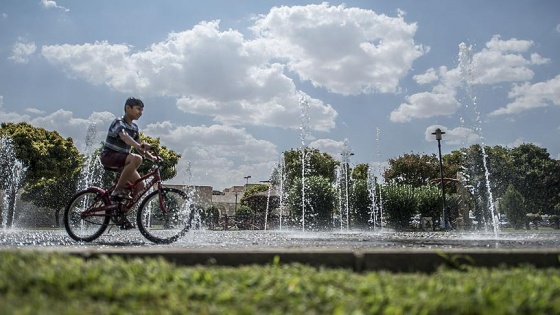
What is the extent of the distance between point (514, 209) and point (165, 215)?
41856 millimetres

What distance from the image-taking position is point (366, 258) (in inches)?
126

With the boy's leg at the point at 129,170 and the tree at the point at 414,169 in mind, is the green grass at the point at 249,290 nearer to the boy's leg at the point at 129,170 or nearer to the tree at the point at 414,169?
the boy's leg at the point at 129,170

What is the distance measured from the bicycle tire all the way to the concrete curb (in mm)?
3738

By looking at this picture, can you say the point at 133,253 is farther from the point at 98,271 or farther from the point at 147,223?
the point at 147,223

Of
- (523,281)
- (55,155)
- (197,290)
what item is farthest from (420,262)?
(55,155)

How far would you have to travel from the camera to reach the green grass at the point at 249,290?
6.73 ft

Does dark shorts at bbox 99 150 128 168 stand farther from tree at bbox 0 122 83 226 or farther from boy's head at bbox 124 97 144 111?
tree at bbox 0 122 83 226

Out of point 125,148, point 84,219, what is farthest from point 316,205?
point 125,148

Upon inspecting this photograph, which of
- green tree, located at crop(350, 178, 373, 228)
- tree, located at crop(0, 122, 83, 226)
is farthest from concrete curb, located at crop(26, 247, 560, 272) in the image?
tree, located at crop(0, 122, 83, 226)

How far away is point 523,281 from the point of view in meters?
2.61

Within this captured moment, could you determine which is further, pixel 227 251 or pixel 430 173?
pixel 430 173

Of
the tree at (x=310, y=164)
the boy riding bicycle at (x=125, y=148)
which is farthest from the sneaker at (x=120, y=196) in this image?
the tree at (x=310, y=164)

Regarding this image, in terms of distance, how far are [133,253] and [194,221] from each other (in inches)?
144

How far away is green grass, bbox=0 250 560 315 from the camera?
2051 mm
